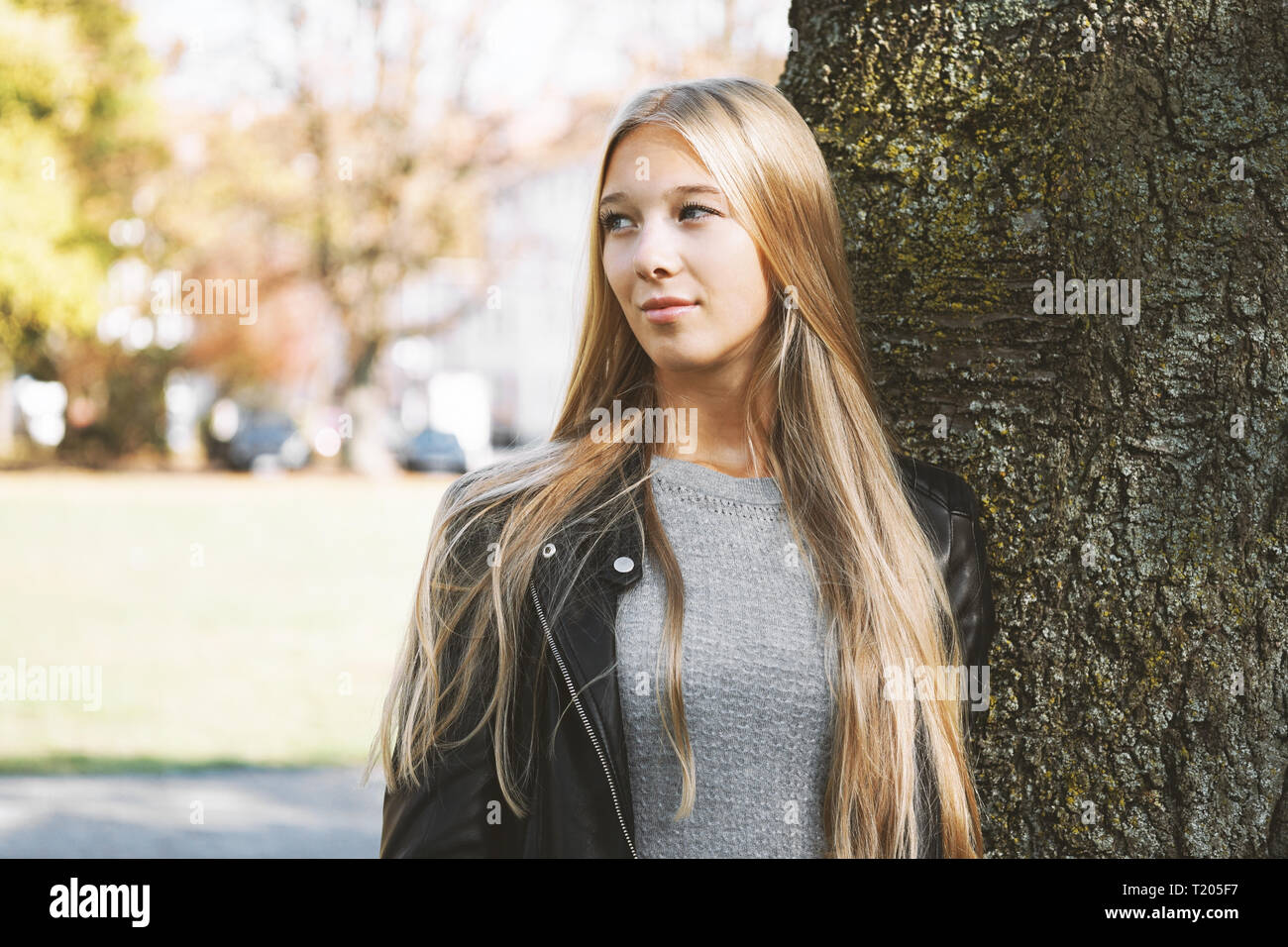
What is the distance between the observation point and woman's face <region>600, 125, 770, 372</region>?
91.3 inches

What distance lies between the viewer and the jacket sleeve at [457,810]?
2158mm

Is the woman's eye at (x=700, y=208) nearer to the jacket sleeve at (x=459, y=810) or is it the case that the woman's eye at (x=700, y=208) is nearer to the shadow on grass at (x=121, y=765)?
the jacket sleeve at (x=459, y=810)

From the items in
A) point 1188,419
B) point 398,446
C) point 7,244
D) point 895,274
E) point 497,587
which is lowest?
point 497,587

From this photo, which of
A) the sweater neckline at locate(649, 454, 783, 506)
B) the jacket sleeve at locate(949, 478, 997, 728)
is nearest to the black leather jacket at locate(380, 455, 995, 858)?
the sweater neckline at locate(649, 454, 783, 506)

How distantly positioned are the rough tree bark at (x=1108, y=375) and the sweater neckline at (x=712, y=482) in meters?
0.37

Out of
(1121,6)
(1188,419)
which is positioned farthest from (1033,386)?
(1121,6)

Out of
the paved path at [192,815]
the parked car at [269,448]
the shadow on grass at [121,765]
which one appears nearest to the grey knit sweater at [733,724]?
the paved path at [192,815]

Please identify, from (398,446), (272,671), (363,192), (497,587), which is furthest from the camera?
(398,446)

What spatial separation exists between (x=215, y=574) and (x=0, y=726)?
719 cm

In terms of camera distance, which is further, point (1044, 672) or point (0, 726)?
point (0, 726)

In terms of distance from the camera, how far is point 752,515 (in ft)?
8.09

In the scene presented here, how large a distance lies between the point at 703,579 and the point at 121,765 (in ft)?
19.1

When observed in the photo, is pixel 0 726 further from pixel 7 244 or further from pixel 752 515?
pixel 7 244

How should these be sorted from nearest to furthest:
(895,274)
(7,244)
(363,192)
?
(895,274) → (7,244) → (363,192)
